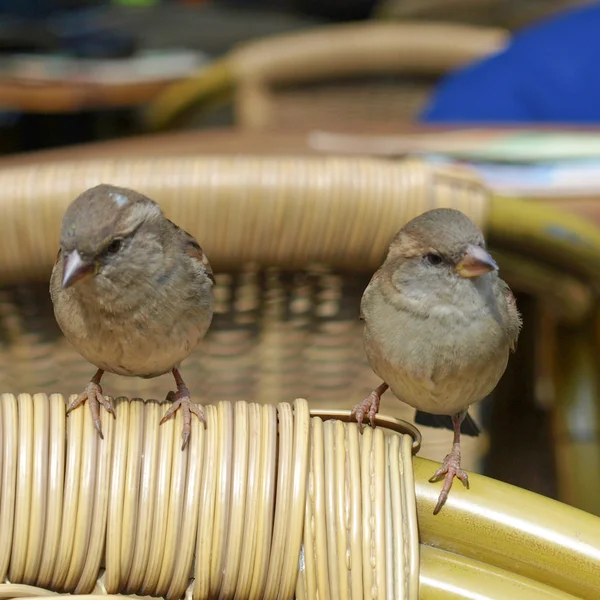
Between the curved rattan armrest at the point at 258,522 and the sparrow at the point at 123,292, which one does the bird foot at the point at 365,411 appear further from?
the sparrow at the point at 123,292

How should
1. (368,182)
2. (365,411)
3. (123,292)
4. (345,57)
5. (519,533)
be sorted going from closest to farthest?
(519,533) → (365,411) → (123,292) → (368,182) → (345,57)

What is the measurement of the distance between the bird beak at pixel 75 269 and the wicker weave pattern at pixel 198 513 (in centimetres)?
16

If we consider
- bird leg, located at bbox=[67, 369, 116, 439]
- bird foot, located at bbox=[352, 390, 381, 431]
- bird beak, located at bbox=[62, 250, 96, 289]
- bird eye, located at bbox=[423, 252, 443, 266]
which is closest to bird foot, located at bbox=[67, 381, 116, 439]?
bird leg, located at bbox=[67, 369, 116, 439]

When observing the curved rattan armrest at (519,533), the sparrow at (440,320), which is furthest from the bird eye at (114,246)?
the curved rattan armrest at (519,533)

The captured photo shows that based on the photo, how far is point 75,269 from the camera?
868mm

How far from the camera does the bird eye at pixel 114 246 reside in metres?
0.93

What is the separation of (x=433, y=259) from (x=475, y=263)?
2.9 inches

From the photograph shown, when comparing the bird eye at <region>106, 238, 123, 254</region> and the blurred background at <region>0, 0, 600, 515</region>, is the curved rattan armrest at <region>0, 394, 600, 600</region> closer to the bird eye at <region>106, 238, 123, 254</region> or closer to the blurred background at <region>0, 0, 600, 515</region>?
the bird eye at <region>106, 238, 123, 254</region>

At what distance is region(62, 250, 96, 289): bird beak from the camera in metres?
0.86

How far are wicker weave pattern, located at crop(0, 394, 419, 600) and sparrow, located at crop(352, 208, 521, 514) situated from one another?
131 mm

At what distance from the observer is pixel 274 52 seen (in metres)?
3.02

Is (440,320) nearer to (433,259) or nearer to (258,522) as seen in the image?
(433,259)

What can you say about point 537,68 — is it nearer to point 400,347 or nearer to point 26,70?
point 400,347

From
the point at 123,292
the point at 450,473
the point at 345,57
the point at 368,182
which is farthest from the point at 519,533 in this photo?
the point at 345,57
